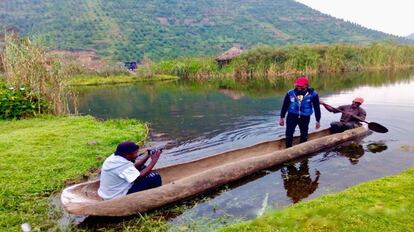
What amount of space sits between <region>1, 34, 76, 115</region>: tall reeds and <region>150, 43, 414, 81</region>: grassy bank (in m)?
23.7

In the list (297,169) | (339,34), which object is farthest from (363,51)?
(339,34)

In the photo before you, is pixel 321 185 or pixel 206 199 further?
pixel 321 185

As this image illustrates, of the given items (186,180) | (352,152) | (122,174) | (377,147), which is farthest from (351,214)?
(377,147)

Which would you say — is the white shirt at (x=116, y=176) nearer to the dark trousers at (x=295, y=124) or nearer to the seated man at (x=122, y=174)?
the seated man at (x=122, y=174)

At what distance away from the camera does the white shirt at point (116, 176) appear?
18.4 ft

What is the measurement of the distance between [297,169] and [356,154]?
1836mm

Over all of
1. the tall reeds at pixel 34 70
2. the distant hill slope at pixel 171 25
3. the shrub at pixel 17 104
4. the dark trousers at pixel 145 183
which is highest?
the distant hill slope at pixel 171 25

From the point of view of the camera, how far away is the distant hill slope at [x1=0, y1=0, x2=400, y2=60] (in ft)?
231

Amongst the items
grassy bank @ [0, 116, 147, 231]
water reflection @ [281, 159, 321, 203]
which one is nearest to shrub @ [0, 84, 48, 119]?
grassy bank @ [0, 116, 147, 231]

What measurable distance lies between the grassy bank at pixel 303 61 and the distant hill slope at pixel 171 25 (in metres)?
26.4

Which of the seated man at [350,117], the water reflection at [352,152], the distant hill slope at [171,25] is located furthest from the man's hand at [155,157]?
the distant hill slope at [171,25]

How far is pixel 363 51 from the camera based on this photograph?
38.2 m

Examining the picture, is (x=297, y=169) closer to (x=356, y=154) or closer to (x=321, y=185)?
(x=321, y=185)

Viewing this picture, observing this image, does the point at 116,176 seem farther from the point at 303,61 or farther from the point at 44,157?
the point at 303,61
